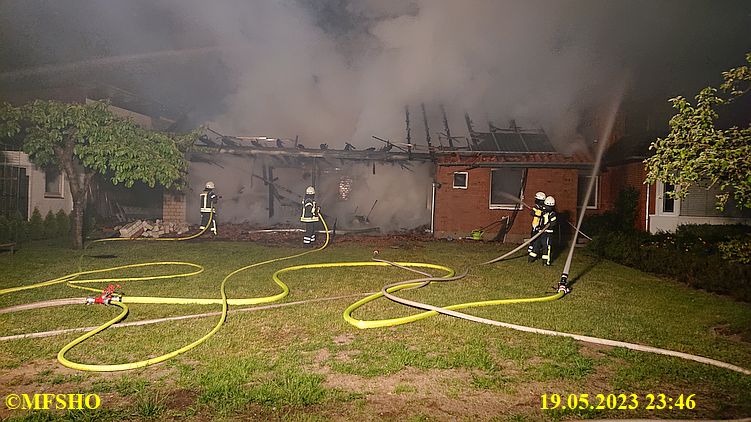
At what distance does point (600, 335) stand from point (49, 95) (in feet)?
55.3

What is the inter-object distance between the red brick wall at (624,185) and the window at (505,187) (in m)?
3.03


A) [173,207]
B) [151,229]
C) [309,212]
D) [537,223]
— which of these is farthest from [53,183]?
[537,223]

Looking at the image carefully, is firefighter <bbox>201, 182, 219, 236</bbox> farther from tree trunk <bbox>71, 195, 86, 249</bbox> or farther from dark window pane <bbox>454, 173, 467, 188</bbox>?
dark window pane <bbox>454, 173, 467, 188</bbox>

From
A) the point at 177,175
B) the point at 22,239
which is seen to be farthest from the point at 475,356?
the point at 22,239

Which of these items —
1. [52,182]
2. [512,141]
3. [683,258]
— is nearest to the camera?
[683,258]

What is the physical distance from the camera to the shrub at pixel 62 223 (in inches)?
570

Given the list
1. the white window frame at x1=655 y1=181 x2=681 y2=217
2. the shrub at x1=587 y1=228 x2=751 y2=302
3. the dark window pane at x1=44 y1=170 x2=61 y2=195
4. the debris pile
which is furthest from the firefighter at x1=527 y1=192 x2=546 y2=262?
the dark window pane at x1=44 y1=170 x2=61 y2=195

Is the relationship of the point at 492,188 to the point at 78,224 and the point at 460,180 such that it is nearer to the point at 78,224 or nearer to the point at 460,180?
the point at 460,180

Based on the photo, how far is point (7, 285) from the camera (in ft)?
23.4

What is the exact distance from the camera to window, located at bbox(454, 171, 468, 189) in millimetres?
15969

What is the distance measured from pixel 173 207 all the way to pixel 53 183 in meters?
3.77

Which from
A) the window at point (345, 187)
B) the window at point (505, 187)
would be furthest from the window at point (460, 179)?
the window at point (345, 187)

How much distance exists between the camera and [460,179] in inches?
634

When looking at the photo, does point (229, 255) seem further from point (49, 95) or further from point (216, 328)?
point (49, 95)
